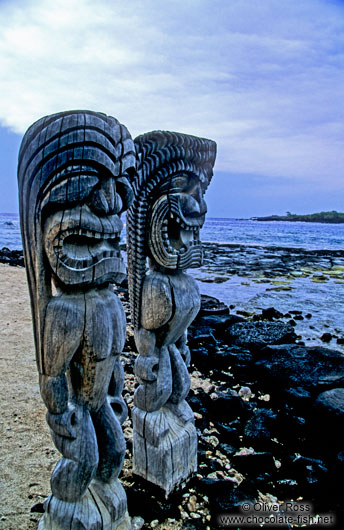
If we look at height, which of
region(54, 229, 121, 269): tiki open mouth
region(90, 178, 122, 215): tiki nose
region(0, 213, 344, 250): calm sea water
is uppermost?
region(90, 178, 122, 215): tiki nose

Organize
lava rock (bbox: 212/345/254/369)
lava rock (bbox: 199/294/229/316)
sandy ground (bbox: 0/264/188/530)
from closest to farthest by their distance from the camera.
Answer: sandy ground (bbox: 0/264/188/530) → lava rock (bbox: 212/345/254/369) → lava rock (bbox: 199/294/229/316)

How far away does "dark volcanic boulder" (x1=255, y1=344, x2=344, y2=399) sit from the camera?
17.1 feet

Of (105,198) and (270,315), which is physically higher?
(105,198)

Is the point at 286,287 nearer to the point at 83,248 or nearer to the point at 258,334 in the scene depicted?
the point at 258,334

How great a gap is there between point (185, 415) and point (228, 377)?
7.83 feet

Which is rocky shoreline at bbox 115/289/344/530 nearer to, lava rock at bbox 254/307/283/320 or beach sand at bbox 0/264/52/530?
beach sand at bbox 0/264/52/530

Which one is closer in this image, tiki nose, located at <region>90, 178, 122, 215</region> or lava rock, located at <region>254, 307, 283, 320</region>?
tiki nose, located at <region>90, 178, 122, 215</region>

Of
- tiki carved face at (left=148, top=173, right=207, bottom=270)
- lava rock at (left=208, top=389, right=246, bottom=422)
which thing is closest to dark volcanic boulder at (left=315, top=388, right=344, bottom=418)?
lava rock at (left=208, top=389, right=246, bottom=422)

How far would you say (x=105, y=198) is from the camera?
7.86 feet

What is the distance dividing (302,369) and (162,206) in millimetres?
3443

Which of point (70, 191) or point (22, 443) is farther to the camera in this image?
point (22, 443)

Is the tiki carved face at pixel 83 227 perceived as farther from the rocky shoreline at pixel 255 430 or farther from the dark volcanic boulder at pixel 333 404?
the dark volcanic boulder at pixel 333 404

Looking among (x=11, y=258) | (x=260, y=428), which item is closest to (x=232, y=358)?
(x=260, y=428)

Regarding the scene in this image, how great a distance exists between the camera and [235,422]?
4.56 metres
